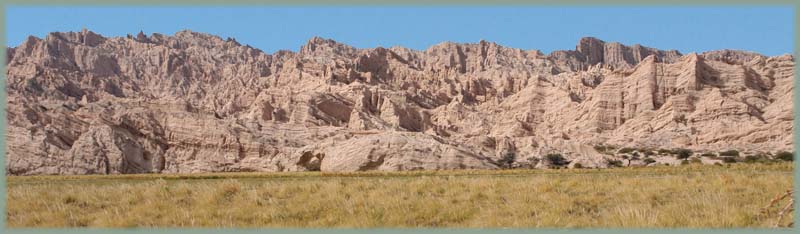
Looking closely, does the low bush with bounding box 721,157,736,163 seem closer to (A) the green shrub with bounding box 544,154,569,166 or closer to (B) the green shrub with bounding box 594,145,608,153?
(A) the green shrub with bounding box 544,154,569,166

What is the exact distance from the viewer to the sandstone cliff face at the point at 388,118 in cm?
7238

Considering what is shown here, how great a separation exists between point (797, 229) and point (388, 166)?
185ft

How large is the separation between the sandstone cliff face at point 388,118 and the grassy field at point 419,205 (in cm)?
3994

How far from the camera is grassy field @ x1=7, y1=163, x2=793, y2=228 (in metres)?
14.4

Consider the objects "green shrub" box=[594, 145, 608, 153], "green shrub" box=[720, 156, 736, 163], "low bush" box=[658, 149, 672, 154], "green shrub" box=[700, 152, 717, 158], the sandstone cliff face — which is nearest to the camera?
the sandstone cliff face

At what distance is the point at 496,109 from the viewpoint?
150 m

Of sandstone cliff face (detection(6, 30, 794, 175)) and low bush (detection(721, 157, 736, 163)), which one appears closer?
sandstone cliff face (detection(6, 30, 794, 175))

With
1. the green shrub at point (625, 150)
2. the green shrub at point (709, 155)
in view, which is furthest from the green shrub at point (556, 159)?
the green shrub at point (625, 150)

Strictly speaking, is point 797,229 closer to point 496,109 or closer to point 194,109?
point 194,109

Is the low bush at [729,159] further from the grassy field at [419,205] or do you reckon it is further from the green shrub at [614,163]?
the grassy field at [419,205]

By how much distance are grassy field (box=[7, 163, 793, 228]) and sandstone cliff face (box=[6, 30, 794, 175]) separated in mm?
39939

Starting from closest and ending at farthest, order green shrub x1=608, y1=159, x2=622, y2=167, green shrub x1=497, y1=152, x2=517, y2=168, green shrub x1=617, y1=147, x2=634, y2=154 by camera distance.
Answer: green shrub x1=497, y1=152, x2=517, y2=168 → green shrub x1=608, y1=159, x2=622, y2=167 → green shrub x1=617, y1=147, x2=634, y2=154

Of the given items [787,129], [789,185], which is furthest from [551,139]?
[789,185]

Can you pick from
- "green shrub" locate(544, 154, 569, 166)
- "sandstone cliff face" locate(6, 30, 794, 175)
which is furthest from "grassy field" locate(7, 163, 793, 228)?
"green shrub" locate(544, 154, 569, 166)
